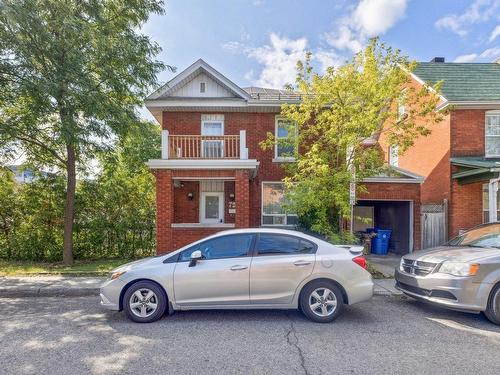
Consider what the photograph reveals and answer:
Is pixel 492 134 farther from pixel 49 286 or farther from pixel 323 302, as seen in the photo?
pixel 49 286

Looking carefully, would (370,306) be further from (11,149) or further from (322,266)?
(11,149)

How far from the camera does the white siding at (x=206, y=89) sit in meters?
11.8

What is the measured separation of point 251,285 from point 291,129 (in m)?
5.36

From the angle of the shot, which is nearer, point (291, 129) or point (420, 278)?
point (420, 278)


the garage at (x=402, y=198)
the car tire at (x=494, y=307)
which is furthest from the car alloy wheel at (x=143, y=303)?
the garage at (x=402, y=198)

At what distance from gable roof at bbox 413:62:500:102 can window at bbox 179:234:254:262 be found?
1106cm

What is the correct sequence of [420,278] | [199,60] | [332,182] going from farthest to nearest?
1. [199,60]
2. [332,182]
3. [420,278]

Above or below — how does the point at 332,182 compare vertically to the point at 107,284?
above

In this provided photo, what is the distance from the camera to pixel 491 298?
476 cm

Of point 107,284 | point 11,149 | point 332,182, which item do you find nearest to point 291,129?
point 332,182

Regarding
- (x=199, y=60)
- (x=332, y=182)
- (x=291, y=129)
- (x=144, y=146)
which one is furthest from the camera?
(x=144, y=146)

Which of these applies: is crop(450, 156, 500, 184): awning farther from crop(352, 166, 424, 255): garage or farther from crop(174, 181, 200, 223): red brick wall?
crop(174, 181, 200, 223): red brick wall

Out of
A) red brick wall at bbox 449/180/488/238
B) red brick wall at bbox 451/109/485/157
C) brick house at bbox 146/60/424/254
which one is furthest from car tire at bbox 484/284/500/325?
red brick wall at bbox 451/109/485/157

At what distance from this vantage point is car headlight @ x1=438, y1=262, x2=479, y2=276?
4.80 meters
